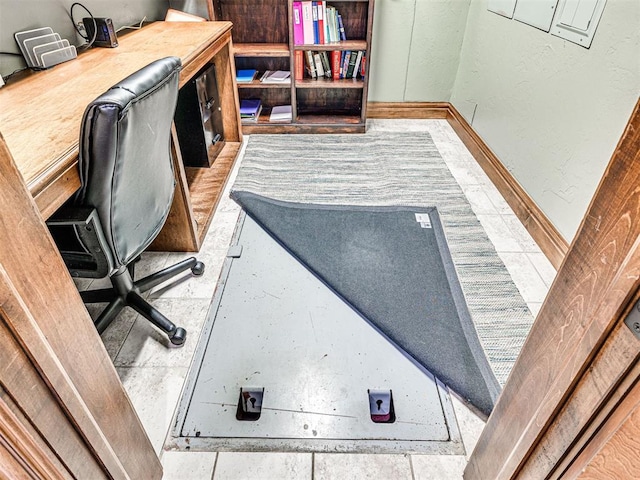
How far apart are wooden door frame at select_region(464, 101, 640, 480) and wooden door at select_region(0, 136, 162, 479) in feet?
2.58

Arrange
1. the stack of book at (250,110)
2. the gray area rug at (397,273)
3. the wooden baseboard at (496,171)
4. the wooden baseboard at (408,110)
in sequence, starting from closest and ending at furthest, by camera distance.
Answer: the gray area rug at (397,273) → the wooden baseboard at (496,171) → the stack of book at (250,110) → the wooden baseboard at (408,110)

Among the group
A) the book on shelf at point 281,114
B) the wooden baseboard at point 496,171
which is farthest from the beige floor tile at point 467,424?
the book on shelf at point 281,114

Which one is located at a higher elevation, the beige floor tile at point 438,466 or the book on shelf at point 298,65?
the book on shelf at point 298,65

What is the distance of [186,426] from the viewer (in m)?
1.23

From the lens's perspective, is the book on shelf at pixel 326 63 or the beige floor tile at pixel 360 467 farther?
the book on shelf at pixel 326 63

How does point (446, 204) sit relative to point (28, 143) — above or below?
below

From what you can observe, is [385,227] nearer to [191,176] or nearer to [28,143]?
[191,176]

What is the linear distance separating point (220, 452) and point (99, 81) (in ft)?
4.33

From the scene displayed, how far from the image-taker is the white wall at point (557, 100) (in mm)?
1537

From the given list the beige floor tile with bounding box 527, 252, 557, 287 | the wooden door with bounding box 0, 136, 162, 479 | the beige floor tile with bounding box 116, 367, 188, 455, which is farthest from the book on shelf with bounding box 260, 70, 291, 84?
the wooden door with bounding box 0, 136, 162, 479

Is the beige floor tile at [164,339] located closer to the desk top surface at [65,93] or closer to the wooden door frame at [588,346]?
the desk top surface at [65,93]

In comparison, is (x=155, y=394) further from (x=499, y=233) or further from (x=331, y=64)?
(x=331, y=64)

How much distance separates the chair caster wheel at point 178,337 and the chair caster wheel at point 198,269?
353 millimetres

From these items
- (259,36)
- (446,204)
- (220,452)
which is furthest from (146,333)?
(259,36)
